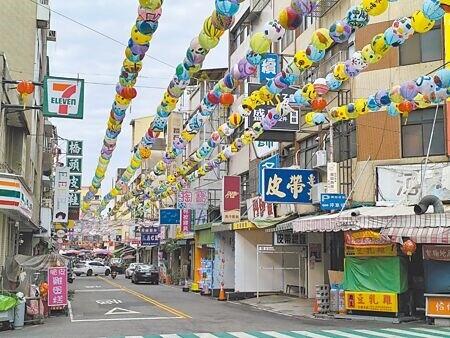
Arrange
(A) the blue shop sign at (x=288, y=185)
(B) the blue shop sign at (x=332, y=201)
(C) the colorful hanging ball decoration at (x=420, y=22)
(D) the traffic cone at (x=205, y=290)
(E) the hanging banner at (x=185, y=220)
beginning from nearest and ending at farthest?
(C) the colorful hanging ball decoration at (x=420, y=22), (B) the blue shop sign at (x=332, y=201), (A) the blue shop sign at (x=288, y=185), (D) the traffic cone at (x=205, y=290), (E) the hanging banner at (x=185, y=220)

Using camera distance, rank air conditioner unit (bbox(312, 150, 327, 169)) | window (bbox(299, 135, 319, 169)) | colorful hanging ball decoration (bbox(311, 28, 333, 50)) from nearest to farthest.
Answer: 1. colorful hanging ball decoration (bbox(311, 28, 333, 50))
2. air conditioner unit (bbox(312, 150, 327, 169))
3. window (bbox(299, 135, 319, 169))

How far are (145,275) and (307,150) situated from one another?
2027cm

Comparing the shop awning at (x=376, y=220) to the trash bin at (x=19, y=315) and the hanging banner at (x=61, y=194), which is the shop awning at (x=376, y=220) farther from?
the hanging banner at (x=61, y=194)

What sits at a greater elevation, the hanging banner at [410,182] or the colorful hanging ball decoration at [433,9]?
the colorful hanging ball decoration at [433,9]

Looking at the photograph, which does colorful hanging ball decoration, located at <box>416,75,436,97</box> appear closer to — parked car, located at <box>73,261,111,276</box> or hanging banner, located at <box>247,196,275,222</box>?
hanging banner, located at <box>247,196,275,222</box>

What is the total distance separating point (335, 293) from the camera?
20.2 meters

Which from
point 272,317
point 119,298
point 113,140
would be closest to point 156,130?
point 113,140

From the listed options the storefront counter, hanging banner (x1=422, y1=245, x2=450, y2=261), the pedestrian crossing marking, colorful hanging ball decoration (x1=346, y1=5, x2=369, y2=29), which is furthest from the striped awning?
colorful hanging ball decoration (x1=346, y1=5, x2=369, y2=29)

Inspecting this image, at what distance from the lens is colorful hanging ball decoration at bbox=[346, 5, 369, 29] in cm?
1211

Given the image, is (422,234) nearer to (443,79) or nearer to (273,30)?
(443,79)

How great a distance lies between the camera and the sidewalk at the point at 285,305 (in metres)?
21.5

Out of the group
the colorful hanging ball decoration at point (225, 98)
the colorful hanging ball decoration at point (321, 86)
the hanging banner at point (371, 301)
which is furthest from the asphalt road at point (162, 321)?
the colorful hanging ball decoration at point (321, 86)

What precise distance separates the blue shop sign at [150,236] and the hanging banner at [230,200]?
80.6ft

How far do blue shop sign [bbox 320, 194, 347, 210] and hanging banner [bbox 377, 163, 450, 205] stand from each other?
1289 mm
